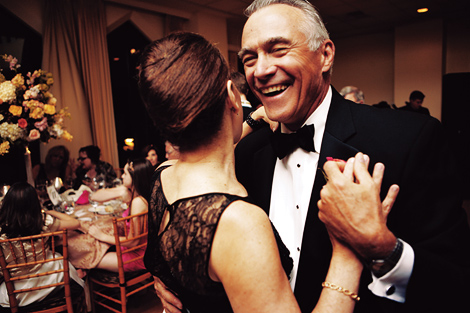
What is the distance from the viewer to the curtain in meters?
5.27

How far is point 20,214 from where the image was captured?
100 inches

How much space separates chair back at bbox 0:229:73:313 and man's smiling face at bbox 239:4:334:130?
1.92 meters

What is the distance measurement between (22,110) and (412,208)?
129 inches

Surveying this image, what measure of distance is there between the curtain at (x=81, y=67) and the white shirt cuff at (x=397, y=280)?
561cm

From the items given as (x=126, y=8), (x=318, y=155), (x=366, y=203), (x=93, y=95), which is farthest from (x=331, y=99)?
(x=126, y=8)

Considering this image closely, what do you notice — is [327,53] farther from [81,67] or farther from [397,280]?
[81,67]

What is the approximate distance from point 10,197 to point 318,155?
2.51 m

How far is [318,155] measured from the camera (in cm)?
127

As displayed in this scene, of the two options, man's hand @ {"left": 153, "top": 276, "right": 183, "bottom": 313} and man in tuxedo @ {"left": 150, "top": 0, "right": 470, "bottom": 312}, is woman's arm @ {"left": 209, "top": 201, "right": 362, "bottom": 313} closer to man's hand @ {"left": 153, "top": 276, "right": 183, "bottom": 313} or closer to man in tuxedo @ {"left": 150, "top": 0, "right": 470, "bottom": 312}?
man in tuxedo @ {"left": 150, "top": 0, "right": 470, "bottom": 312}

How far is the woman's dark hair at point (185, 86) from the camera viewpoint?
3.14ft

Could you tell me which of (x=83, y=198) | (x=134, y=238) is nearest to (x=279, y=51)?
(x=134, y=238)

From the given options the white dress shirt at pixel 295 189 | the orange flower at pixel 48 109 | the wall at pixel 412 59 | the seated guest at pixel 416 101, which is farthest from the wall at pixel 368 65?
the white dress shirt at pixel 295 189

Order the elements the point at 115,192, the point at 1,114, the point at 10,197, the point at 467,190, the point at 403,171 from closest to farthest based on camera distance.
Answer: the point at 403,171 < the point at 10,197 < the point at 1,114 < the point at 115,192 < the point at 467,190

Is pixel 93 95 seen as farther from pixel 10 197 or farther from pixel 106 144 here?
pixel 10 197
